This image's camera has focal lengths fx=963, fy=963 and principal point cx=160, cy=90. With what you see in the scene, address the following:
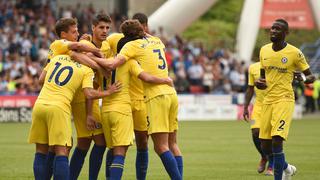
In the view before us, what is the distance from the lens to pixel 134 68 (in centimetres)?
1317

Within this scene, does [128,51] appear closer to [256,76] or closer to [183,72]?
[256,76]

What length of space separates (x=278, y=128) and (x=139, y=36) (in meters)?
2.52

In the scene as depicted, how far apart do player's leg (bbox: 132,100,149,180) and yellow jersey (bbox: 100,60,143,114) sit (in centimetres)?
57

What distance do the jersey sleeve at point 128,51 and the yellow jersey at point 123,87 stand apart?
0.10 metres

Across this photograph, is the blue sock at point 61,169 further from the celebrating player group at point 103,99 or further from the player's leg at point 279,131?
A: the player's leg at point 279,131

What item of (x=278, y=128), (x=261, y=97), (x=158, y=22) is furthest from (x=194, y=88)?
(x=278, y=128)

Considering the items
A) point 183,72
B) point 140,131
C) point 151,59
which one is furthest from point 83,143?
point 183,72

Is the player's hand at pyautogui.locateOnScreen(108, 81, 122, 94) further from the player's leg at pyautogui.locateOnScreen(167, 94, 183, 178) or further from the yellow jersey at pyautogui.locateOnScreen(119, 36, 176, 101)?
the player's leg at pyautogui.locateOnScreen(167, 94, 183, 178)

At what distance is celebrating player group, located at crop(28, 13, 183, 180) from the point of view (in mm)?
12617

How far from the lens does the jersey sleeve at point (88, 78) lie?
12.7 meters

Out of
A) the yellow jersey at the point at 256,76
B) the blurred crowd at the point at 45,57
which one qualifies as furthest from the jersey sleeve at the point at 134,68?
the blurred crowd at the point at 45,57

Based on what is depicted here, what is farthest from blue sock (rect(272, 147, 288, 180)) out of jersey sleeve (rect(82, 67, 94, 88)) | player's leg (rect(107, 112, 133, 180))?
jersey sleeve (rect(82, 67, 94, 88))

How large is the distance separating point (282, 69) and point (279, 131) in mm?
964

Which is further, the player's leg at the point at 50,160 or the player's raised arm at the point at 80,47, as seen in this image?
the player's leg at the point at 50,160
